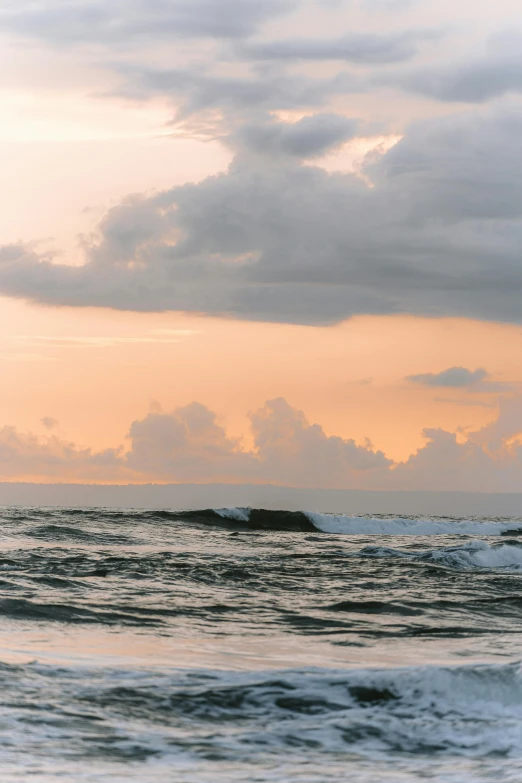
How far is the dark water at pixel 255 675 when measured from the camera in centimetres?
896

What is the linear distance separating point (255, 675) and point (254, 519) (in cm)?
5263

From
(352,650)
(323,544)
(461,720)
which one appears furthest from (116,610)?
(323,544)

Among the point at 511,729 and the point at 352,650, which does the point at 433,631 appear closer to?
the point at 352,650

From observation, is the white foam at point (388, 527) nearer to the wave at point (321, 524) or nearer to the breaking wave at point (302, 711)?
the wave at point (321, 524)

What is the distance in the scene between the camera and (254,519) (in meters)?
64.7

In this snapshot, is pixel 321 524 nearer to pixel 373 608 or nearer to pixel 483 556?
pixel 483 556

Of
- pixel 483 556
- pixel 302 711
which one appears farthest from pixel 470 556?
pixel 302 711

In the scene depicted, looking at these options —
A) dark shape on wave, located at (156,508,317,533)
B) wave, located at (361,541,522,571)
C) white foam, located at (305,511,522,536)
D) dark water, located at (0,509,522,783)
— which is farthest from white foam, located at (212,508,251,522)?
dark water, located at (0,509,522,783)

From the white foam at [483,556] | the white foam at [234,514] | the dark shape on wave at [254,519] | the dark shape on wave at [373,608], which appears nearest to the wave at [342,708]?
the dark shape on wave at [373,608]

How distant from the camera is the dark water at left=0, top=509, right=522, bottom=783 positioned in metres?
8.96

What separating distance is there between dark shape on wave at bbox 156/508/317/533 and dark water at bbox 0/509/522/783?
3329 centimetres

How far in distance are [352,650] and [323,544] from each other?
92.3 ft

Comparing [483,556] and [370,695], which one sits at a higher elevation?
[370,695]

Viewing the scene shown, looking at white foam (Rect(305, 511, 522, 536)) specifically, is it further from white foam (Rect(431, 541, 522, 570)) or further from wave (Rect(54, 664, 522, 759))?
wave (Rect(54, 664, 522, 759))
